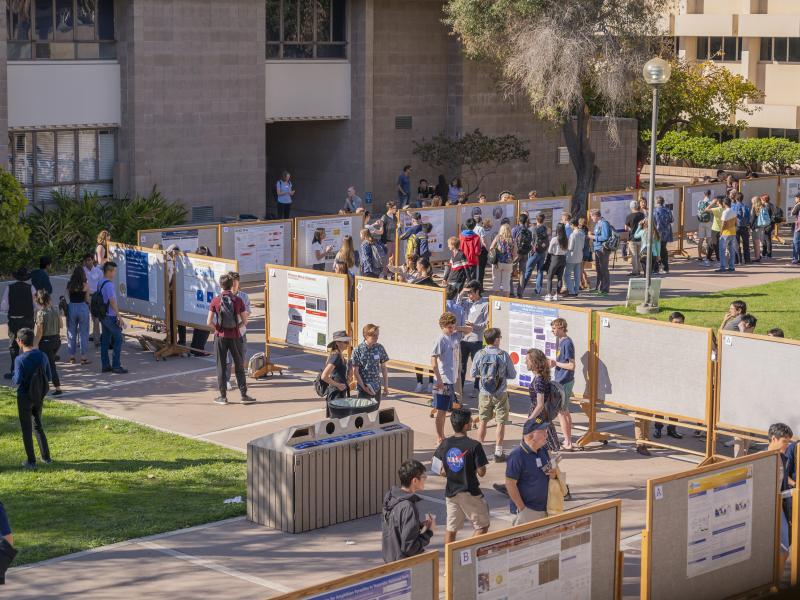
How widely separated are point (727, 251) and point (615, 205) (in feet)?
8.95

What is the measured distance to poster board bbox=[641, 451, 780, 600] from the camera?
10.8m

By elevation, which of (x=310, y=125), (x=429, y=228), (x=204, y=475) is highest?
(x=310, y=125)

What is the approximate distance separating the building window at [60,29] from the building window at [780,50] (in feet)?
107

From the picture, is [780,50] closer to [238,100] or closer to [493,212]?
[238,100]

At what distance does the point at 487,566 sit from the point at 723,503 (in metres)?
2.86

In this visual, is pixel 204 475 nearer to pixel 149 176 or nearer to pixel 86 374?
pixel 86 374

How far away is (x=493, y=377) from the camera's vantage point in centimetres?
1539

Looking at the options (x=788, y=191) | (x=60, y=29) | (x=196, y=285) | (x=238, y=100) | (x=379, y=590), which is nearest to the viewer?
(x=379, y=590)

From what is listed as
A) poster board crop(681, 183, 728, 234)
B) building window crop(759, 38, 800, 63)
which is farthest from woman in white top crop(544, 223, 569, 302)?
building window crop(759, 38, 800, 63)

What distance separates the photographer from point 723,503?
37.1 ft

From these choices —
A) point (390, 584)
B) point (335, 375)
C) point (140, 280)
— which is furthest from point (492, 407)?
point (140, 280)

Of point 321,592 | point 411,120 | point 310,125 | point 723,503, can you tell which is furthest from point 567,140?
point 321,592

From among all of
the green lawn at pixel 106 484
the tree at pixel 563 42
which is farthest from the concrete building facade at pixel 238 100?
the green lawn at pixel 106 484

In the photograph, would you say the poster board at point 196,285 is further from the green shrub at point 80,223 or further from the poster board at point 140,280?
the green shrub at point 80,223
